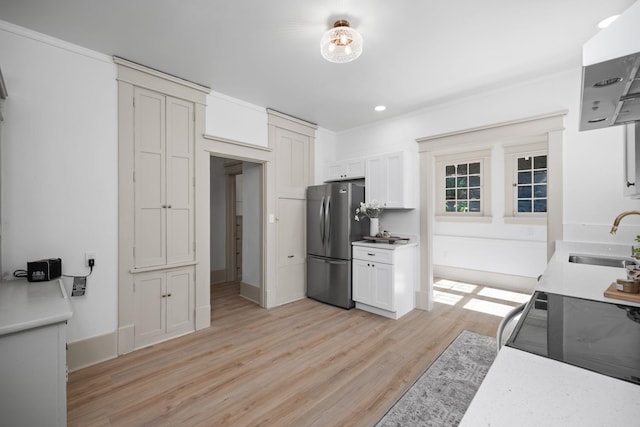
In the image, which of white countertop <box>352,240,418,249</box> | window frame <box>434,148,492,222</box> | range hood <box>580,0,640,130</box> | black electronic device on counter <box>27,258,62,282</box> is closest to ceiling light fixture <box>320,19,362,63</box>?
range hood <box>580,0,640,130</box>

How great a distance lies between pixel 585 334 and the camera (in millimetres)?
930

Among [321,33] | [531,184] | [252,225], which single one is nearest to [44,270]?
[252,225]

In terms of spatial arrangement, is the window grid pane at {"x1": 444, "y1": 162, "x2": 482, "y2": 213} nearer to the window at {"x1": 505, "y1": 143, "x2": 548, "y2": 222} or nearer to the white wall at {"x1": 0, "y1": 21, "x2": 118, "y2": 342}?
the window at {"x1": 505, "y1": 143, "x2": 548, "y2": 222}

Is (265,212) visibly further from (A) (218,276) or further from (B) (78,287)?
(A) (218,276)

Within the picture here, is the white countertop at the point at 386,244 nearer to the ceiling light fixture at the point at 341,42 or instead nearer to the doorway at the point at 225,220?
the ceiling light fixture at the point at 341,42

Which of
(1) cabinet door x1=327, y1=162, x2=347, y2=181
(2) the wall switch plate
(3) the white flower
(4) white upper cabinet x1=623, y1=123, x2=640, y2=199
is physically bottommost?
(2) the wall switch plate

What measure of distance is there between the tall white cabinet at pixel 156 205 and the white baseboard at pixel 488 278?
4.46 meters

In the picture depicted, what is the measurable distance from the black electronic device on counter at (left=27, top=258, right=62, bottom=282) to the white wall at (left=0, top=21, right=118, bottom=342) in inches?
6.1

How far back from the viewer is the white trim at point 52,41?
2129 mm

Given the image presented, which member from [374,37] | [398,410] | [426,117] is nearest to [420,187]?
[426,117]

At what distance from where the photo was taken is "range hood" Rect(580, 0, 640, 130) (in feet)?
1.81

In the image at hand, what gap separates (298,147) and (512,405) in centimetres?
400

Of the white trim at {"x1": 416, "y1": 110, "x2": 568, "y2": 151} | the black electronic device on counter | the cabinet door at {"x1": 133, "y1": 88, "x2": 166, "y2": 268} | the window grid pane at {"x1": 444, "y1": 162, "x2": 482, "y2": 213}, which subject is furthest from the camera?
the window grid pane at {"x1": 444, "y1": 162, "x2": 482, "y2": 213}

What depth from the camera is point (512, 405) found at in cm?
60
